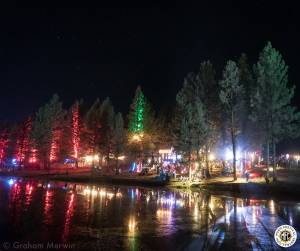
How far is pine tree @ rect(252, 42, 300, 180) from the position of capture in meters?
45.0

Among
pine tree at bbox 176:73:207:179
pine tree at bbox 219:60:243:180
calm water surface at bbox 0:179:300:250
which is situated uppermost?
pine tree at bbox 219:60:243:180

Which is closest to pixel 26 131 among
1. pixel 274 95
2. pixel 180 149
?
pixel 180 149

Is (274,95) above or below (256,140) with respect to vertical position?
above

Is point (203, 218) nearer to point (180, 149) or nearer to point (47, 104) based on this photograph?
point (180, 149)

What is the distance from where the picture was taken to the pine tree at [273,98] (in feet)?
148

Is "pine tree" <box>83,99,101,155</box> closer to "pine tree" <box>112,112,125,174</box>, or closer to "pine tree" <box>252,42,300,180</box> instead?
"pine tree" <box>112,112,125,174</box>

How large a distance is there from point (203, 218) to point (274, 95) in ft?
92.5

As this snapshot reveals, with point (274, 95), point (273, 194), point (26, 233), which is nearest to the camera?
point (26, 233)

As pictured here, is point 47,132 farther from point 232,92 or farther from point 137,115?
point 232,92

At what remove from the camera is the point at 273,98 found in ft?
147

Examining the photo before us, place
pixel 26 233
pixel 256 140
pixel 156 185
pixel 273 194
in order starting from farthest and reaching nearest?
pixel 256 140 → pixel 156 185 → pixel 273 194 → pixel 26 233

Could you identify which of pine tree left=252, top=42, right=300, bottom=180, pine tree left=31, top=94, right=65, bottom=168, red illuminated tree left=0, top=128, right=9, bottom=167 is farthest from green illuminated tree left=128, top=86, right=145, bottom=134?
pine tree left=252, top=42, right=300, bottom=180

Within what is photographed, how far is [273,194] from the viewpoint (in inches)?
1420

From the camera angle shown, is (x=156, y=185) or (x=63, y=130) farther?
(x=63, y=130)
